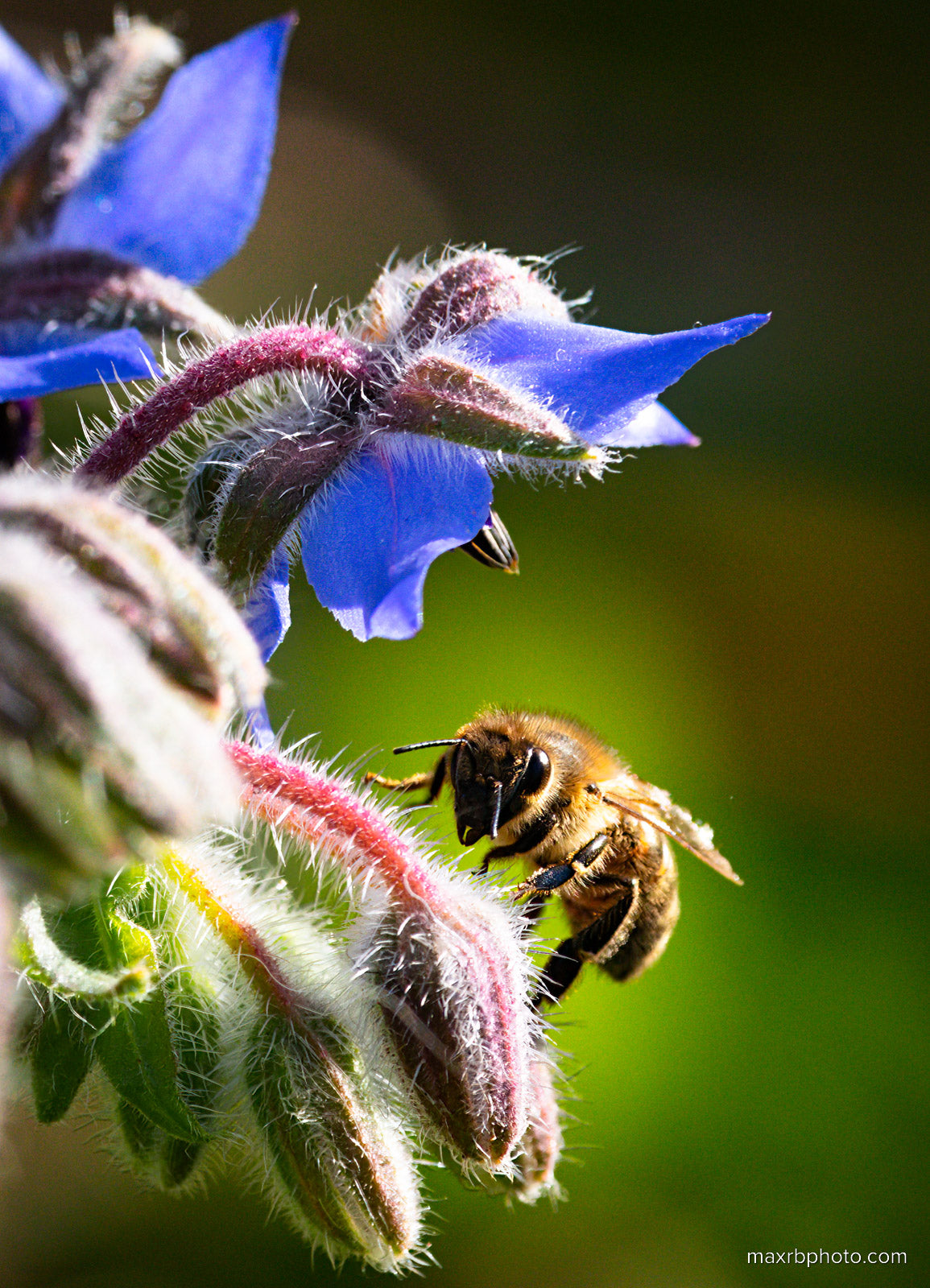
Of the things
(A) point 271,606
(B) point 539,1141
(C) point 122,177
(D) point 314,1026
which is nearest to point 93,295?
(C) point 122,177

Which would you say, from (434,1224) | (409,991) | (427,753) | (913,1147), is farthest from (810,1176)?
(409,991)

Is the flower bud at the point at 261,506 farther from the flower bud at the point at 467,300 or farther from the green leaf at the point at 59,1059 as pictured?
the green leaf at the point at 59,1059

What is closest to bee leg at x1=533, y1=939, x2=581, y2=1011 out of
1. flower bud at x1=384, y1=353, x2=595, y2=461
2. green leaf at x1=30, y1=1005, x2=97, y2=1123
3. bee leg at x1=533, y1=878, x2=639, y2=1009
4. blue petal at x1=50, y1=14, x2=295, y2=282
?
bee leg at x1=533, y1=878, x2=639, y2=1009

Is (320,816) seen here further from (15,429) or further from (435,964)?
(15,429)

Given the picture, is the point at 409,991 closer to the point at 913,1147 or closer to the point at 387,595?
the point at 387,595

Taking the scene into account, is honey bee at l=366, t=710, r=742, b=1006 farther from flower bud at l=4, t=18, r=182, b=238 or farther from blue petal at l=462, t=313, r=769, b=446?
flower bud at l=4, t=18, r=182, b=238

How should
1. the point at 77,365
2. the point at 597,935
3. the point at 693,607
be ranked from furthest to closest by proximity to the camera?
the point at 693,607 → the point at 597,935 → the point at 77,365
